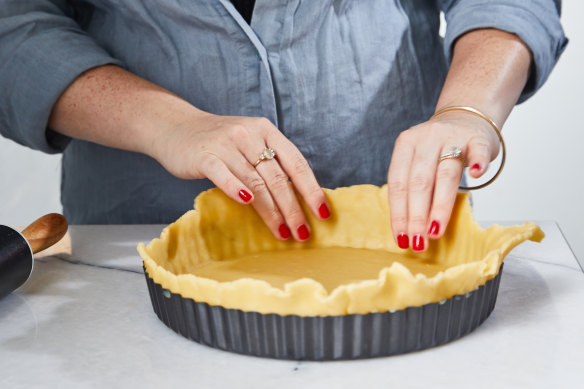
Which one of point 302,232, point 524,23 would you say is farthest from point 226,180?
point 524,23

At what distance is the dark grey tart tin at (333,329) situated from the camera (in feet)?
2.07

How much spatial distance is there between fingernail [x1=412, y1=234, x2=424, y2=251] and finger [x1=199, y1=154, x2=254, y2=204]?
0.22m

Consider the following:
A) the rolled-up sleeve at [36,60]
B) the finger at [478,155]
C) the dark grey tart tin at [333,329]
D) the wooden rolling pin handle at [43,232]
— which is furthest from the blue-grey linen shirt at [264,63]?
the dark grey tart tin at [333,329]

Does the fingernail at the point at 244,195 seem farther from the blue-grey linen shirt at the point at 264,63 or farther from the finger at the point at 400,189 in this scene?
the blue-grey linen shirt at the point at 264,63

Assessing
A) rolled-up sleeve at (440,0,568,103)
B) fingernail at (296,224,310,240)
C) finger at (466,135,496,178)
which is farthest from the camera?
rolled-up sleeve at (440,0,568,103)

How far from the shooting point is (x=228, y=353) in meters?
0.68

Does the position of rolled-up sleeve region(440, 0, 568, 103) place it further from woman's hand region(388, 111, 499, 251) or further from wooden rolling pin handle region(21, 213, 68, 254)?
wooden rolling pin handle region(21, 213, 68, 254)

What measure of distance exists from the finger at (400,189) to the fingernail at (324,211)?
13cm

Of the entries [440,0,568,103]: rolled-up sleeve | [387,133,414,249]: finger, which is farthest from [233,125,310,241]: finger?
[440,0,568,103]: rolled-up sleeve

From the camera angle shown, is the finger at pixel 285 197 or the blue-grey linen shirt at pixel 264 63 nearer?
the finger at pixel 285 197

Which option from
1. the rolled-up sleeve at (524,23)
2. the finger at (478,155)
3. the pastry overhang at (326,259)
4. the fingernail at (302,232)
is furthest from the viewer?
the rolled-up sleeve at (524,23)

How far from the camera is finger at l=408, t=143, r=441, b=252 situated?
82 centimetres

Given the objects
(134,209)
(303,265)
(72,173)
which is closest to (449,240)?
(303,265)

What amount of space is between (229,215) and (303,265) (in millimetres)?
158
